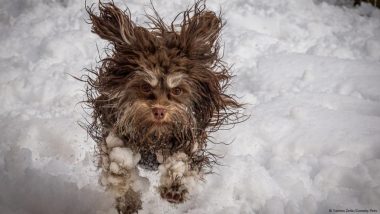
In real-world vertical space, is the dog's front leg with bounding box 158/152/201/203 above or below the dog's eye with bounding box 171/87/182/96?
below

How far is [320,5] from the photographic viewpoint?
7.46 m

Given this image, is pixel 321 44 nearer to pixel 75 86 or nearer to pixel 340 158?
pixel 340 158

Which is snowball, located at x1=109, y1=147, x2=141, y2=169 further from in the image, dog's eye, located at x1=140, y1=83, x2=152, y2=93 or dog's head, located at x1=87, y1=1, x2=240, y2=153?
dog's eye, located at x1=140, y1=83, x2=152, y2=93

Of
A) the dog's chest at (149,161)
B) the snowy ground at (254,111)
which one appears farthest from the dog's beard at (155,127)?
the snowy ground at (254,111)

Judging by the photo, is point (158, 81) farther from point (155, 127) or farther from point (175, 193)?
point (175, 193)

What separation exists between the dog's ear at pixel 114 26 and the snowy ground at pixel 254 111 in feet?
4.33

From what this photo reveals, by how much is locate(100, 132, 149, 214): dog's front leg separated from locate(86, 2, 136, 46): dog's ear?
69 centimetres

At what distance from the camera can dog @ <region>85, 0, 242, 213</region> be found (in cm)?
315

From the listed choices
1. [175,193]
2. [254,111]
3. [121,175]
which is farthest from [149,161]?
[254,111]

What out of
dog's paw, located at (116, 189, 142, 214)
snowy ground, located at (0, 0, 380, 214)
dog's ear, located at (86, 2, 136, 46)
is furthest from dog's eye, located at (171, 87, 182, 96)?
snowy ground, located at (0, 0, 380, 214)

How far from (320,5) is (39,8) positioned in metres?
4.28

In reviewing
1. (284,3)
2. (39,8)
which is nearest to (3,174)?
(39,8)

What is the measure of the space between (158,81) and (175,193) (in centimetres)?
85

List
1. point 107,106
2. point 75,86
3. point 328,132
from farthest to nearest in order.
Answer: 1. point 75,86
2. point 328,132
3. point 107,106
